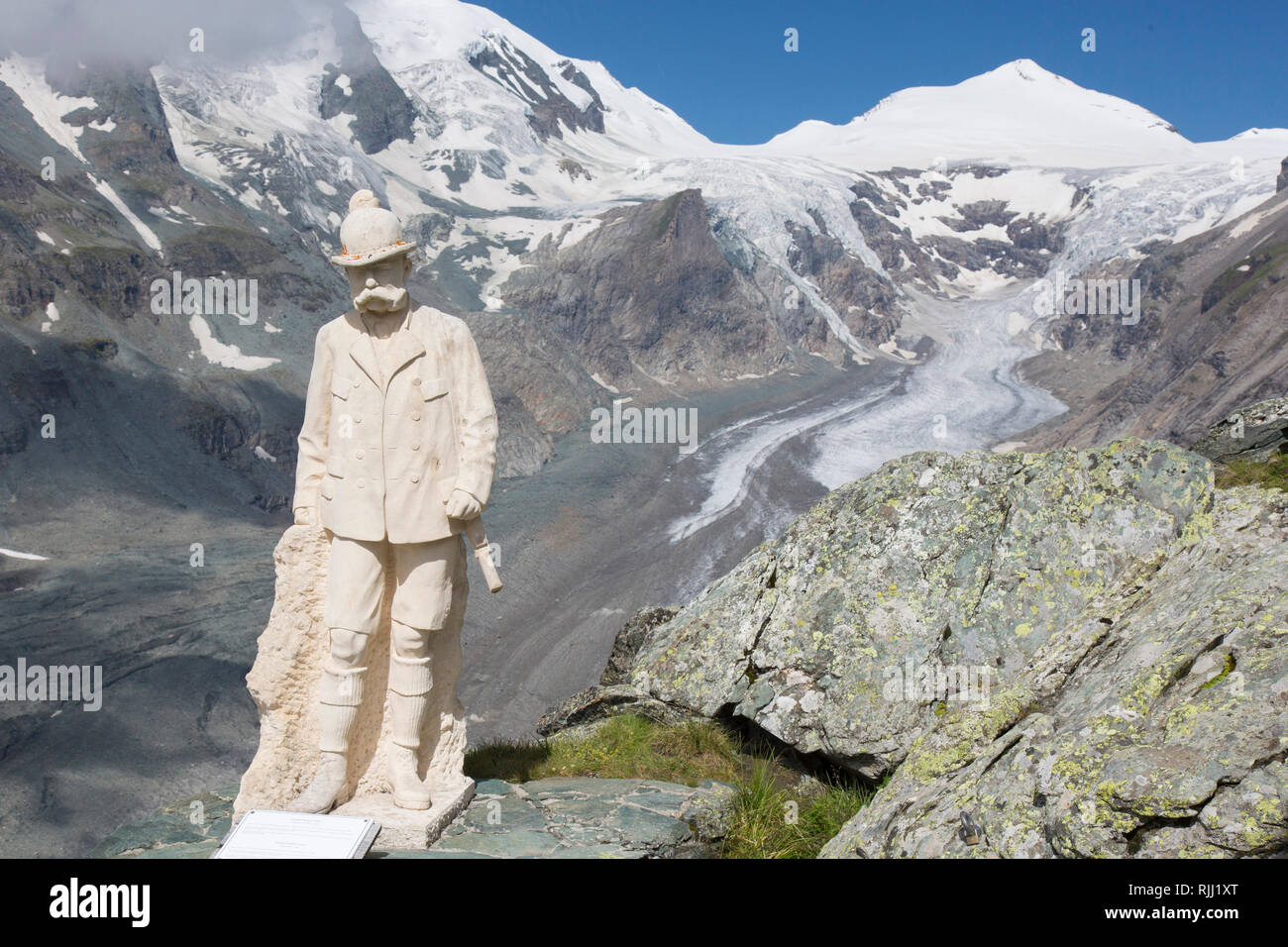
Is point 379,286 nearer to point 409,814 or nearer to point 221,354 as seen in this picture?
point 409,814

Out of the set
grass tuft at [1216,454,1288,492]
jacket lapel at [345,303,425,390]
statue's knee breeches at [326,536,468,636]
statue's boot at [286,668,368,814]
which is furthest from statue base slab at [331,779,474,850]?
grass tuft at [1216,454,1288,492]

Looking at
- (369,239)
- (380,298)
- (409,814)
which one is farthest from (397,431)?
(409,814)

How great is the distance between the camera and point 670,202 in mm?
74688

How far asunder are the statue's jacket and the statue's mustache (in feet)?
0.62

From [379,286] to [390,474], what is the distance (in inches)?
49.9

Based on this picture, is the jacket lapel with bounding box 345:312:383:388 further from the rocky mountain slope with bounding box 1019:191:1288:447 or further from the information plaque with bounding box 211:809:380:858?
the rocky mountain slope with bounding box 1019:191:1288:447

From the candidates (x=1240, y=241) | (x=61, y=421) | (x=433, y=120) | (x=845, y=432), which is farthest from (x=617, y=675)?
(x=433, y=120)

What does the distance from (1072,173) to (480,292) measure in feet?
272

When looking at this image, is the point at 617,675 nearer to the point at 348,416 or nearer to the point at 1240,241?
the point at 348,416

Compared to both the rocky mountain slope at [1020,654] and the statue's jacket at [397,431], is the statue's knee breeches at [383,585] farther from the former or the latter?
the rocky mountain slope at [1020,654]

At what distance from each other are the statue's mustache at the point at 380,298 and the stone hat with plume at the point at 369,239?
A: 0.62ft

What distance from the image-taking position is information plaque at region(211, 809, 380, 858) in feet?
17.2

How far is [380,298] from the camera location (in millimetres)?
6262

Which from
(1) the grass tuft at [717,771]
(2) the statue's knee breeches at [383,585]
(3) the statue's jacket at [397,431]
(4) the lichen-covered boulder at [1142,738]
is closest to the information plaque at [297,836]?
(2) the statue's knee breeches at [383,585]
